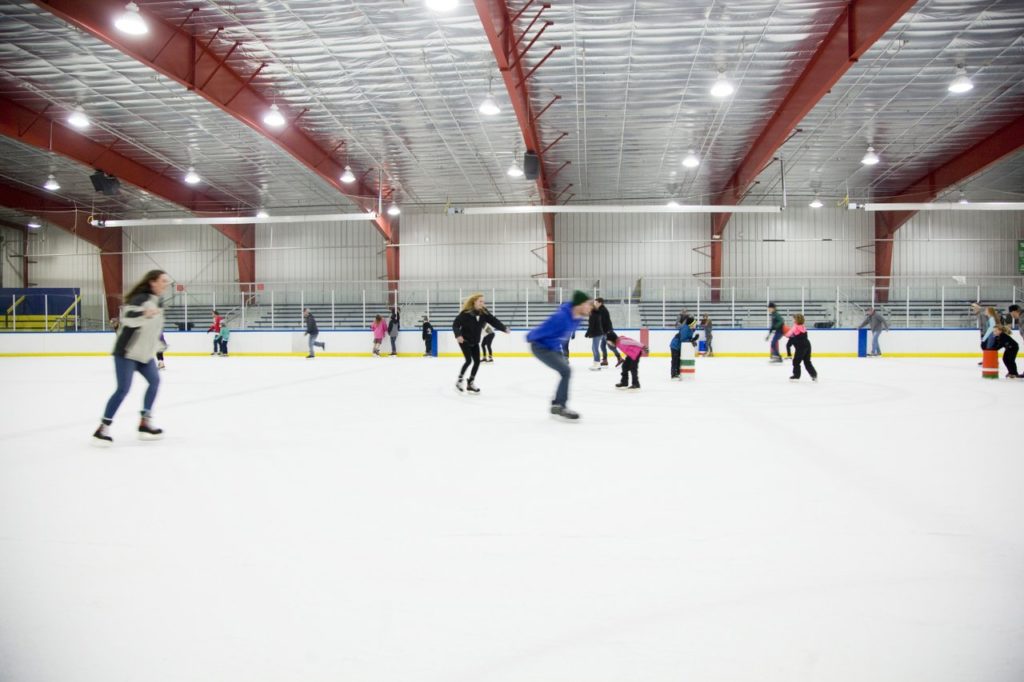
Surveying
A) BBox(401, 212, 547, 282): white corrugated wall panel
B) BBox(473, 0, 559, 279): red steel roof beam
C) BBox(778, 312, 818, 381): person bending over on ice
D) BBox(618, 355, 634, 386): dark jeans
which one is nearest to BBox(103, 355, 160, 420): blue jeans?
BBox(618, 355, 634, 386): dark jeans

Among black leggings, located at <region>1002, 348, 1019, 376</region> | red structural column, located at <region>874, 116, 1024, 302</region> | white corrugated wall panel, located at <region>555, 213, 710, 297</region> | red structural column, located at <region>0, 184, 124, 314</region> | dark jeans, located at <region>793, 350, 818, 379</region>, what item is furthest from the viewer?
white corrugated wall panel, located at <region>555, 213, 710, 297</region>

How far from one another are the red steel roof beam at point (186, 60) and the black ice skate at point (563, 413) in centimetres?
1138

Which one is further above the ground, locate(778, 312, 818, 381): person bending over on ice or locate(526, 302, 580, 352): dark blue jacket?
locate(526, 302, 580, 352): dark blue jacket

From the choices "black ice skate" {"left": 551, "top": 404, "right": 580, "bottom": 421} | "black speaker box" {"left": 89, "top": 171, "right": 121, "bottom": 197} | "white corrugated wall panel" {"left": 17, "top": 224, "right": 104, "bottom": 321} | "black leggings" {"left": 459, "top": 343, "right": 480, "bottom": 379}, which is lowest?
"black ice skate" {"left": 551, "top": 404, "right": 580, "bottom": 421}

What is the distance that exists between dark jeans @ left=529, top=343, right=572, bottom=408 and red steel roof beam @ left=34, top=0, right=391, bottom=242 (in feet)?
35.6

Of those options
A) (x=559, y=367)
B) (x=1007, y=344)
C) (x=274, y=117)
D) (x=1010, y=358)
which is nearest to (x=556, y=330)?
(x=559, y=367)

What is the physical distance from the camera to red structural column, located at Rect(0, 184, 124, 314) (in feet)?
84.0

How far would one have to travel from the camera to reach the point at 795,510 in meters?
3.07

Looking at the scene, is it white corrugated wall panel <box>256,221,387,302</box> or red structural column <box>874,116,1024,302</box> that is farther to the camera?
white corrugated wall panel <box>256,221,387,302</box>

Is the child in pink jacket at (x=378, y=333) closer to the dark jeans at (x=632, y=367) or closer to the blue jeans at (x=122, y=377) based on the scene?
the dark jeans at (x=632, y=367)

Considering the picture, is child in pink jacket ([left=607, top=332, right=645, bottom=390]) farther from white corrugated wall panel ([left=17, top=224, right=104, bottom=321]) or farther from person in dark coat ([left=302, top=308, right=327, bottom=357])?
white corrugated wall panel ([left=17, top=224, right=104, bottom=321])

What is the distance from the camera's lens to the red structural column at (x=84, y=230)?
84.0 feet

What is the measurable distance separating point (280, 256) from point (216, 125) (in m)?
11.5

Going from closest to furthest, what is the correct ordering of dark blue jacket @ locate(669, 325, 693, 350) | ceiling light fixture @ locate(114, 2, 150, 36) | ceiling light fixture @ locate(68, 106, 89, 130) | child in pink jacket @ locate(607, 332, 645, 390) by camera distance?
child in pink jacket @ locate(607, 332, 645, 390) → ceiling light fixture @ locate(114, 2, 150, 36) → dark blue jacket @ locate(669, 325, 693, 350) → ceiling light fixture @ locate(68, 106, 89, 130)
